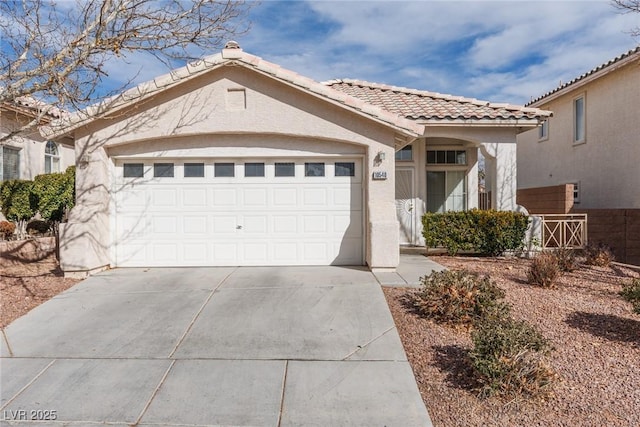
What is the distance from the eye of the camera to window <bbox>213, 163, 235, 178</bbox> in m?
9.25

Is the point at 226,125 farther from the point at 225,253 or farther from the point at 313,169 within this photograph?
the point at 225,253

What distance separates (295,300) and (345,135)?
3852mm

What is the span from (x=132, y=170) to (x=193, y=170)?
1399 mm

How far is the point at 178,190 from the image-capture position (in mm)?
9242

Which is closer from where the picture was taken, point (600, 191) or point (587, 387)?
point (587, 387)

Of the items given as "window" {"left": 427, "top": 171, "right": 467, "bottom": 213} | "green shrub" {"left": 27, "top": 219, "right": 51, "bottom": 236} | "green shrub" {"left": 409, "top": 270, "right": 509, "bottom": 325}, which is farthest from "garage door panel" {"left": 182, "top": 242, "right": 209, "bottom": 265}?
"window" {"left": 427, "top": 171, "right": 467, "bottom": 213}

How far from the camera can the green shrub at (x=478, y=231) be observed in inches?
409

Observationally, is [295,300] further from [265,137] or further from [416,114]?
[416,114]

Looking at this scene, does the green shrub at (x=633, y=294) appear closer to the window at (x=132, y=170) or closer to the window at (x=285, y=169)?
the window at (x=285, y=169)

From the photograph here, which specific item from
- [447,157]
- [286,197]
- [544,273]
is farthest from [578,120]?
[286,197]

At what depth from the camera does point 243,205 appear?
9250mm

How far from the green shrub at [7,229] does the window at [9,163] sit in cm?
239

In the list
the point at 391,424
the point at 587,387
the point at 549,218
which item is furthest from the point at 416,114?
the point at 391,424

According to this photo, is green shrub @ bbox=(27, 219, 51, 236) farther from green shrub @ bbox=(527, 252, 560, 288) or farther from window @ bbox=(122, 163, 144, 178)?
Result: green shrub @ bbox=(527, 252, 560, 288)
